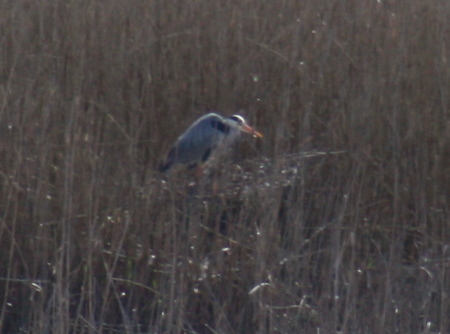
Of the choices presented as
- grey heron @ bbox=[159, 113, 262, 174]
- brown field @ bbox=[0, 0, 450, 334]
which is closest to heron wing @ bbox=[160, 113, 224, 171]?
grey heron @ bbox=[159, 113, 262, 174]

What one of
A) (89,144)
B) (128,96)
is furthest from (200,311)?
(128,96)

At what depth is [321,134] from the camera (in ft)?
13.4

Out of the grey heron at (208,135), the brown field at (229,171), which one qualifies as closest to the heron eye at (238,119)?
the grey heron at (208,135)

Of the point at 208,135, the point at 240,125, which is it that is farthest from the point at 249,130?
the point at 208,135

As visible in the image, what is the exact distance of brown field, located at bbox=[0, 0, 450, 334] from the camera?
9.82 ft

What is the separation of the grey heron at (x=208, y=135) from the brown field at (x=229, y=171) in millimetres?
117

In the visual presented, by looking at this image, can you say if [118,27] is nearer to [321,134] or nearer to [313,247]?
[321,134]

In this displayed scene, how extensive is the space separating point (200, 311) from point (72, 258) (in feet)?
1.49

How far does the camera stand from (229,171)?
12.4 feet

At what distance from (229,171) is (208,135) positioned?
266 millimetres

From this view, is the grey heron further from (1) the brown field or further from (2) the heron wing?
(1) the brown field

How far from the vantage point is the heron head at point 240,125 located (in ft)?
12.9

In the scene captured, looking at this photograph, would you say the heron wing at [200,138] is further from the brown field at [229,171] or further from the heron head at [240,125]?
the brown field at [229,171]

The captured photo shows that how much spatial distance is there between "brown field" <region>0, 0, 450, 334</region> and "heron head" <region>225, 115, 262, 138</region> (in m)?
0.09
